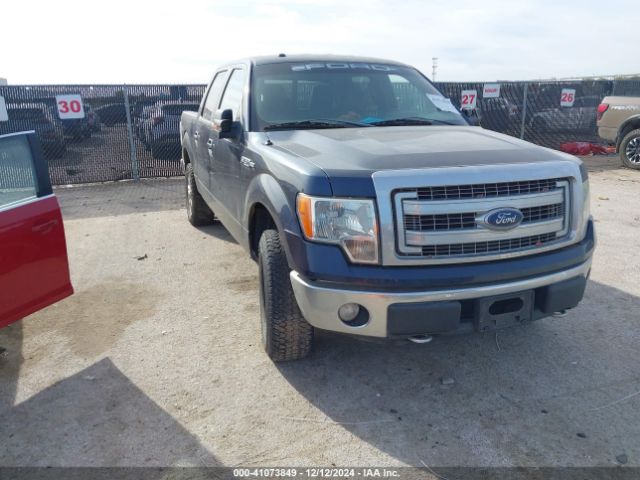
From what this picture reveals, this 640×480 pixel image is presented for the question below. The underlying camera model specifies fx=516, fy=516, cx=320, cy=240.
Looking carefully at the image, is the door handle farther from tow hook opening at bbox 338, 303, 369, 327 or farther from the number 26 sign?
the number 26 sign

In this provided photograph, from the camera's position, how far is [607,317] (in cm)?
402

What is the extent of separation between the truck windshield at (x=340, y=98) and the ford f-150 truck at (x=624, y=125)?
8356mm

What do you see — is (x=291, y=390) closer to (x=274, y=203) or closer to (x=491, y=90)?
(x=274, y=203)

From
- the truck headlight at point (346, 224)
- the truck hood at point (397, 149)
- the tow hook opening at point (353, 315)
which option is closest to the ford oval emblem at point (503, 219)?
the truck hood at point (397, 149)

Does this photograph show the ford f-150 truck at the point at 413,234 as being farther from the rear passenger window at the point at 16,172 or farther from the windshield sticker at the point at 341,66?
the rear passenger window at the point at 16,172

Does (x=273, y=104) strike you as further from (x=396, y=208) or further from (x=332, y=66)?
(x=396, y=208)

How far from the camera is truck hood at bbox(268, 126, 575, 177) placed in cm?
275

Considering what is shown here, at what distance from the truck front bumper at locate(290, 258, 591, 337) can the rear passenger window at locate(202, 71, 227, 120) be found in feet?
9.16

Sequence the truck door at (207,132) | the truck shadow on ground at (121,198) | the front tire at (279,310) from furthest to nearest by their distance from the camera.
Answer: the truck shadow on ground at (121,198), the truck door at (207,132), the front tire at (279,310)

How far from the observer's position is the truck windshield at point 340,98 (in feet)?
12.8

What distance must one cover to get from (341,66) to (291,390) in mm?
2702

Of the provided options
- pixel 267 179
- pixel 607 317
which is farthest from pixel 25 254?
pixel 607 317

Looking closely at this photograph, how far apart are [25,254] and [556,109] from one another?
13745 millimetres

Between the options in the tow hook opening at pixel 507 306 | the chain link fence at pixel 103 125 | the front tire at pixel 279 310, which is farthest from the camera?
the chain link fence at pixel 103 125
